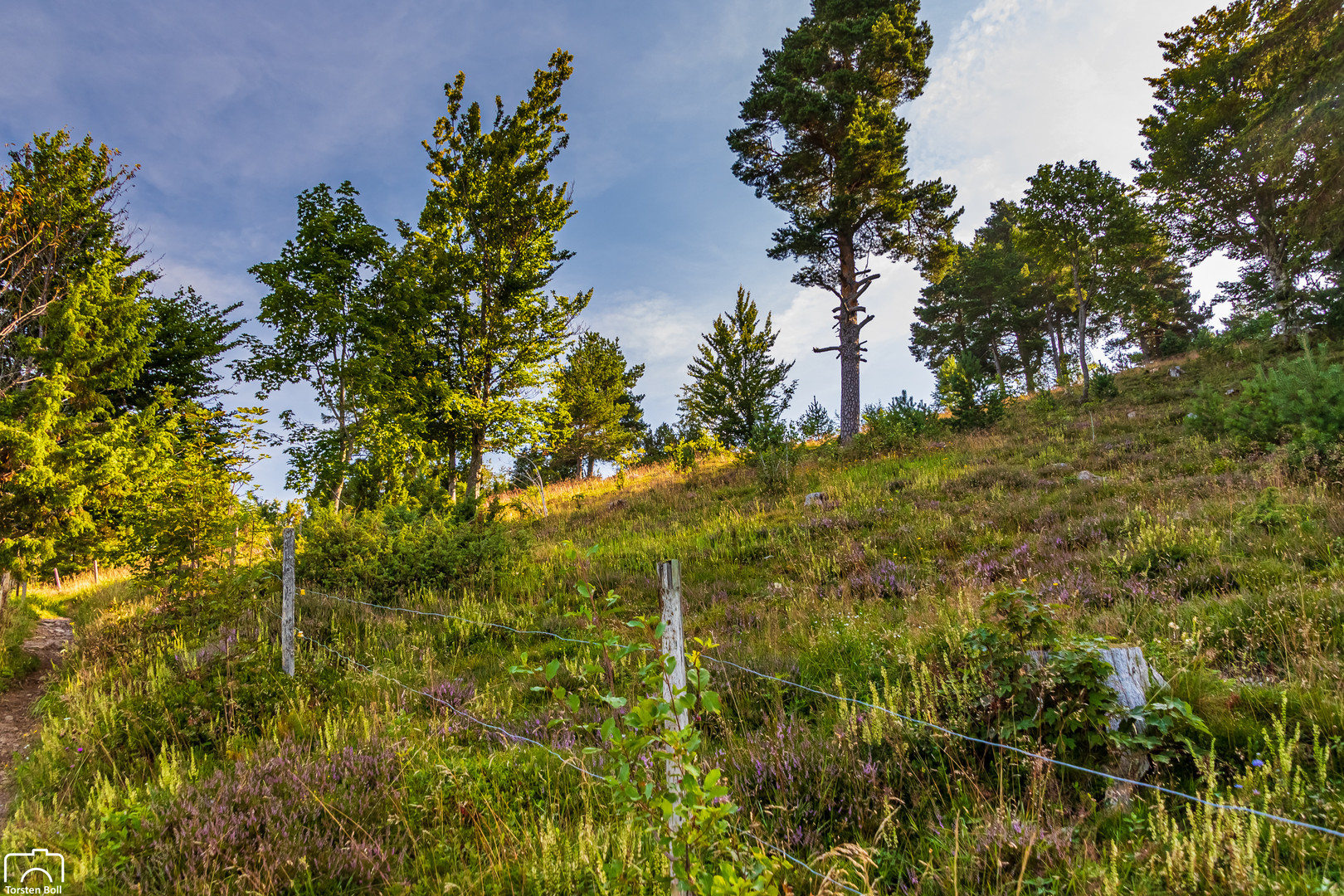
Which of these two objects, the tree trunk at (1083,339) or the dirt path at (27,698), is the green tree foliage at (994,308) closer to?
the tree trunk at (1083,339)

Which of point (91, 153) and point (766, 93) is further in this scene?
point (766, 93)

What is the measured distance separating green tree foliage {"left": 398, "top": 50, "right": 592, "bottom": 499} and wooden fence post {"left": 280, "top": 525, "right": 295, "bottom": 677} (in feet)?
27.1

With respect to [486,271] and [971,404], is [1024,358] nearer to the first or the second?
[971,404]

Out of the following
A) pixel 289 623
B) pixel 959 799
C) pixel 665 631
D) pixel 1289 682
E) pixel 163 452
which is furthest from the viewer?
pixel 163 452

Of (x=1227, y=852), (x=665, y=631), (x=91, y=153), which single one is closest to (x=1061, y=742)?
(x=1227, y=852)

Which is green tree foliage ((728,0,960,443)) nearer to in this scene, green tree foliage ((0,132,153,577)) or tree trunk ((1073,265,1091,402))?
tree trunk ((1073,265,1091,402))

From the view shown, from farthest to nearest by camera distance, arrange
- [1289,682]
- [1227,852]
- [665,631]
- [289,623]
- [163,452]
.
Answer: [163,452], [289,623], [1289,682], [665,631], [1227,852]

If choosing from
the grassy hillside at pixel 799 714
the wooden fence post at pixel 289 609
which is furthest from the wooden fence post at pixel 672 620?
the wooden fence post at pixel 289 609

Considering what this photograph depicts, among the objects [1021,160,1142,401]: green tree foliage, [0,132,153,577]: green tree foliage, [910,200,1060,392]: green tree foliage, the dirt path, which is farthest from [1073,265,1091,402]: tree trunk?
[0,132,153,577]: green tree foliage

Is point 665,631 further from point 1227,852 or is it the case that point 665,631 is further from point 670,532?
point 670,532

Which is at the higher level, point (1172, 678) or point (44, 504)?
point (44, 504)

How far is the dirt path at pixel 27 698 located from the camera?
4.67m

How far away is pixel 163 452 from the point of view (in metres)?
10.6

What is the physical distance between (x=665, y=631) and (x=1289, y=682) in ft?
11.8
